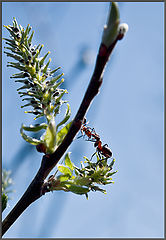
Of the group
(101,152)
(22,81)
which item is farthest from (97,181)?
(22,81)

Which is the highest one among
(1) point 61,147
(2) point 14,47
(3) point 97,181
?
(2) point 14,47

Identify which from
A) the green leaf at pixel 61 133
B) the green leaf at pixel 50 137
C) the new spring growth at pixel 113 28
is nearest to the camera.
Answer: the new spring growth at pixel 113 28

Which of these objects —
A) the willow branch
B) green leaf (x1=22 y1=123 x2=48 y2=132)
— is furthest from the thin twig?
green leaf (x1=22 y1=123 x2=48 y2=132)

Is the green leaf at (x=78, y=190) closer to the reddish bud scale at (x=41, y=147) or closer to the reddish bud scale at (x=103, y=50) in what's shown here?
the reddish bud scale at (x=41, y=147)

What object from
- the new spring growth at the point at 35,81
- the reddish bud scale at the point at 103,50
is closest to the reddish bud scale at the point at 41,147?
the new spring growth at the point at 35,81

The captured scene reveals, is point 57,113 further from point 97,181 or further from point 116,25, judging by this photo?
point 116,25

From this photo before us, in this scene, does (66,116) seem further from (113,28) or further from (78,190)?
(113,28)

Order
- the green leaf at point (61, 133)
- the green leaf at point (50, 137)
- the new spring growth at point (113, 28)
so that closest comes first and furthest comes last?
the new spring growth at point (113, 28)
the green leaf at point (50, 137)
the green leaf at point (61, 133)

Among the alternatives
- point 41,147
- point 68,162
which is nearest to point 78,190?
point 68,162
